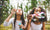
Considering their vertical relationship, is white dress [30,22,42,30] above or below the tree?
below

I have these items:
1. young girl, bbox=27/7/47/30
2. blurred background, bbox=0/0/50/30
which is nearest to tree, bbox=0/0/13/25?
blurred background, bbox=0/0/50/30

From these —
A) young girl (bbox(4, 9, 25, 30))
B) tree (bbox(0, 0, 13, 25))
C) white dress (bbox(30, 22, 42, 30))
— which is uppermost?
tree (bbox(0, 0, 13, 25))

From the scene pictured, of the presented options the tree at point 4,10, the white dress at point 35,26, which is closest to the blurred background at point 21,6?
the tree at point 4,10

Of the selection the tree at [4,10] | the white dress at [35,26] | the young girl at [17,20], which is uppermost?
the tree at [4,10]

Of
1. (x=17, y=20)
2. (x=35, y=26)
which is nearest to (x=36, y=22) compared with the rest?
(x=35, y=26)

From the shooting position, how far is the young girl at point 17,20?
199 cm

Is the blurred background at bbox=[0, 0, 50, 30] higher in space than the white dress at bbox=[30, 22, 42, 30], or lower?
higher

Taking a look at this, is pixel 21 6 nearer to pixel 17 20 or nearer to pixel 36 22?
pixel 17 20

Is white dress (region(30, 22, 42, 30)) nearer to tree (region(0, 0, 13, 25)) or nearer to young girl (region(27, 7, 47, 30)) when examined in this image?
young girl (region(27, 7, 47, 30))

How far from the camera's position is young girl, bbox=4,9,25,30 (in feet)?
6.54

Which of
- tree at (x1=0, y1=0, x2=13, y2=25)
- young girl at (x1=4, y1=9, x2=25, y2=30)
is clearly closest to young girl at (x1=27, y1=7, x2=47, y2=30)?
young girl at (x1=4, y1=9, x2=25, y2=30)

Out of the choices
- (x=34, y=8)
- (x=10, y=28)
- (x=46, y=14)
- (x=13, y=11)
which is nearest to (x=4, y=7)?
(x=13, y=11)

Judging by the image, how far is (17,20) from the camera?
79.1 inches

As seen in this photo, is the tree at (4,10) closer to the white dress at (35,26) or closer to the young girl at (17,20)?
the young girl at (17,20)
